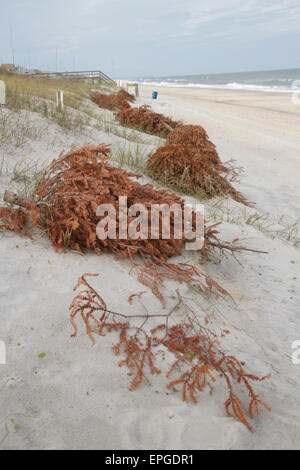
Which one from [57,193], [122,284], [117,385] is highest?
[57,193]

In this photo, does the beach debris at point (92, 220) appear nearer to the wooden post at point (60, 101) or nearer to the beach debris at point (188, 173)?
the beach debris at point (188, 173)

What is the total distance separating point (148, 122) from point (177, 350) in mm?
8000

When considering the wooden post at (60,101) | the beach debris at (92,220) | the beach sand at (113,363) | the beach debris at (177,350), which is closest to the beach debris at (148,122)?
the wooden post at (60,101)

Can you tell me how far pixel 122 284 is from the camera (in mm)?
2615

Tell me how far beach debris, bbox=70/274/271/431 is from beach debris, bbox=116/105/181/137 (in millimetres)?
7210

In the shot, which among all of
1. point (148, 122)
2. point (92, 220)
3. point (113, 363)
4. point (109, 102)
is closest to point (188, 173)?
point (92, 220)

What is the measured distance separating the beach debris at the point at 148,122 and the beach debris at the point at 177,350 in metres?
7.21

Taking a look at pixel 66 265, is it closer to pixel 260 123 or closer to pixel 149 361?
pixel 149 361

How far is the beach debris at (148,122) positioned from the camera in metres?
9.08

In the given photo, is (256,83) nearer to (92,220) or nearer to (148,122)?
(148,122)

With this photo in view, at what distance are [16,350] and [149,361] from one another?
2.49 ft

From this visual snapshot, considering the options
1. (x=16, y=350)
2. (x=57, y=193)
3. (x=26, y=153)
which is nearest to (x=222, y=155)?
(x=26, y=153)

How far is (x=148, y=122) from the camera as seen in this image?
9.23 meters

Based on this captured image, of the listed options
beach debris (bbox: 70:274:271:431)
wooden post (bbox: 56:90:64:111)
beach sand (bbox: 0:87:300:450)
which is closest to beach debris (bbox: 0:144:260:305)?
beach sand (bbox: 0:87:300:450)
